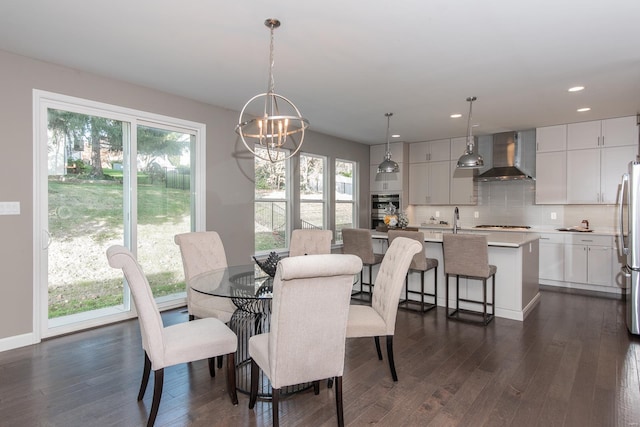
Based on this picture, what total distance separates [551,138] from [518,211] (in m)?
1.34

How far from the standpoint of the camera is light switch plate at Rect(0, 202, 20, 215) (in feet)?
10.2

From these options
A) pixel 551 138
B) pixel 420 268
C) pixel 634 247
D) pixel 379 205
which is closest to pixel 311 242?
pixel 420 268

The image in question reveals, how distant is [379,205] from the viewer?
7496 millimetres

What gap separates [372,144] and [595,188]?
12.7ft

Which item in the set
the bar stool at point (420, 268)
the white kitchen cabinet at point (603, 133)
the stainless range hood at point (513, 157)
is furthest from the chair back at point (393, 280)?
the white kitchen cabinet at point (603, 133)

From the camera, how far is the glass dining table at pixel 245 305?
243 cm

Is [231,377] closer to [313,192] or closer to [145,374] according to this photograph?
[145,374]

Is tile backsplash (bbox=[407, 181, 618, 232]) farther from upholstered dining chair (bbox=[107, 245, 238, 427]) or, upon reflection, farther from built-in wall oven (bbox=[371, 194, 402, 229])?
upholstered dining chair (bbox=[107, 245, 238, 427])

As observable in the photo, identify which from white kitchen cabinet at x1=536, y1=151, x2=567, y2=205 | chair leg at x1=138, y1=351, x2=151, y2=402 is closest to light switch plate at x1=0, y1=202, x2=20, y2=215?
chair leg at x1=138, y1=351, x2=151, y2=402

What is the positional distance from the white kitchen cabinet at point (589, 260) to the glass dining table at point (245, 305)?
16.0 feet

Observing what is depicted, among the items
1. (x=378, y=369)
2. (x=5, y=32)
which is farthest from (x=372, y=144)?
(x=5, y=32)

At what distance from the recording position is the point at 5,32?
8.98 feet

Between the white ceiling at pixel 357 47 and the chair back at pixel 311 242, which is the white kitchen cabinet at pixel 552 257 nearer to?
the white ceiling at pixel 357 47

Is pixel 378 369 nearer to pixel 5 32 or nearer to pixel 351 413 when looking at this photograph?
pixel 351 413
